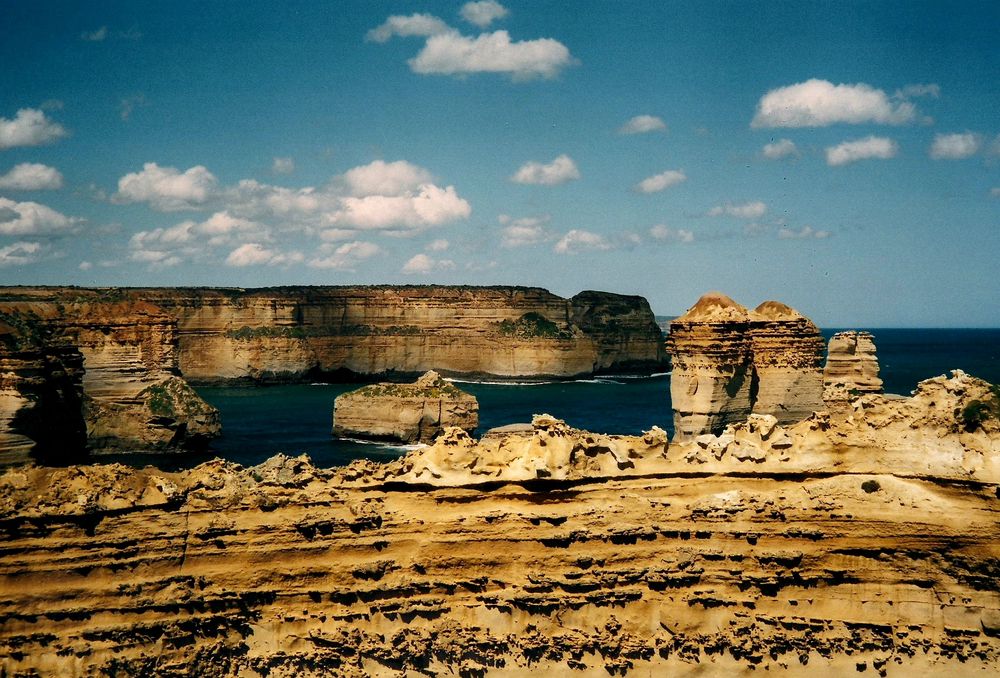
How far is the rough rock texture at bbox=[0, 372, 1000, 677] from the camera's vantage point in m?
17.7

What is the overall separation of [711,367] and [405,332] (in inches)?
3705

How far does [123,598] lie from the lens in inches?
695

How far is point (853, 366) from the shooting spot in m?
37.9

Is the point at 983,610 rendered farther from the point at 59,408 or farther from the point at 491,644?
the point at 59,408

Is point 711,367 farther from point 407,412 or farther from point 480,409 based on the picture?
point 480,409

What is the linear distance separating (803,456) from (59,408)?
3641 cm

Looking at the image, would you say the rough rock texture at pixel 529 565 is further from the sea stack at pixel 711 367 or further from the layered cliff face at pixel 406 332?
the layered cliff face at pixel 406 332

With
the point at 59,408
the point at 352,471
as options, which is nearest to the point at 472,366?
the point at 59,408

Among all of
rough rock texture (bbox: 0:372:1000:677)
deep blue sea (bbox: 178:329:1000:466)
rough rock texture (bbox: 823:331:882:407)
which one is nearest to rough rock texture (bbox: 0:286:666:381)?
deep blue sea (bbox: 178:329:1000:466)

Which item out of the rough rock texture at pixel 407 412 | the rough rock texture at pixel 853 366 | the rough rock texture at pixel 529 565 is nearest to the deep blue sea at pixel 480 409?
the rough rock texture at pixel 407 412

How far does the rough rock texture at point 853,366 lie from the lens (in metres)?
37.6

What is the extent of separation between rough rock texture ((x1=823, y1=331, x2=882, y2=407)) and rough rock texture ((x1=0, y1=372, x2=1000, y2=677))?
18955 millimetres

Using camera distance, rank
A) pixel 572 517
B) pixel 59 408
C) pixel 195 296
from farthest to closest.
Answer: pixel 195 296
pixel 59 408
pixel 572 517

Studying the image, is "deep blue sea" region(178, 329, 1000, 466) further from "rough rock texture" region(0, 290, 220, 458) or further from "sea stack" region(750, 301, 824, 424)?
"sea stack" region(750, 301, 824, 424)
